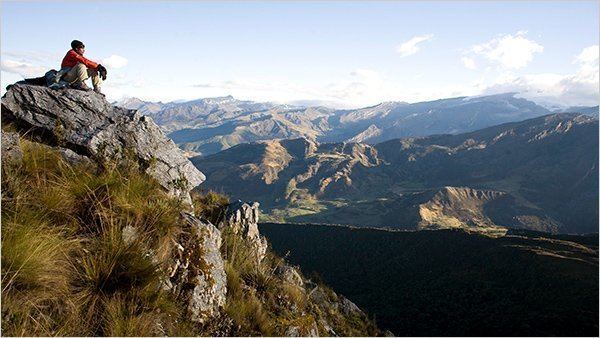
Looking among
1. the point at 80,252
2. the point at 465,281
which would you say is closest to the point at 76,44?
the point at 80,252

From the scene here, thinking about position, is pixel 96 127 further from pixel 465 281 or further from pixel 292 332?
pixel 465 281

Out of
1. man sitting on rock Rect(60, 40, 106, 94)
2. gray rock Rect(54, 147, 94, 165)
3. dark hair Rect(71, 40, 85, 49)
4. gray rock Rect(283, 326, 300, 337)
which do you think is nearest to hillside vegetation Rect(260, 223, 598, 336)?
gray rock Rect(283, 326, 300, 337)

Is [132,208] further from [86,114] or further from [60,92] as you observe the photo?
[60,92]

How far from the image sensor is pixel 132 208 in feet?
19.9

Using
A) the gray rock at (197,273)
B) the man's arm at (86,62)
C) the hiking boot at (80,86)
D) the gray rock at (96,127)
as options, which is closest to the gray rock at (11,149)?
the gray rock at (96,127)

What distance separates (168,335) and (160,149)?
569cm

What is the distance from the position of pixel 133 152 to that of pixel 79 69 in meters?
4.02

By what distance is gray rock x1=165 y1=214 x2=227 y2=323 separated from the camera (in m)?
6.23

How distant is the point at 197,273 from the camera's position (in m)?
6.61

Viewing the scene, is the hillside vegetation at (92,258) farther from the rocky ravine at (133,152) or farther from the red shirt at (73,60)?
the red shirt at (73,60)

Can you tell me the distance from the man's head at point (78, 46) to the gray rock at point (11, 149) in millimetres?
4960

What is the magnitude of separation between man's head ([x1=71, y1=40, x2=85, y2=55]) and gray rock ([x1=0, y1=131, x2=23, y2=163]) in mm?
4960

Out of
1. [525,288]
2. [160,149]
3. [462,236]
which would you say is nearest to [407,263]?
[462,236]

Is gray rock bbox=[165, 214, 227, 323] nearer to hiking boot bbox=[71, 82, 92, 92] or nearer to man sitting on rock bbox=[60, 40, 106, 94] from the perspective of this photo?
hiking boot bbox=[71, 82, 92, 92]
